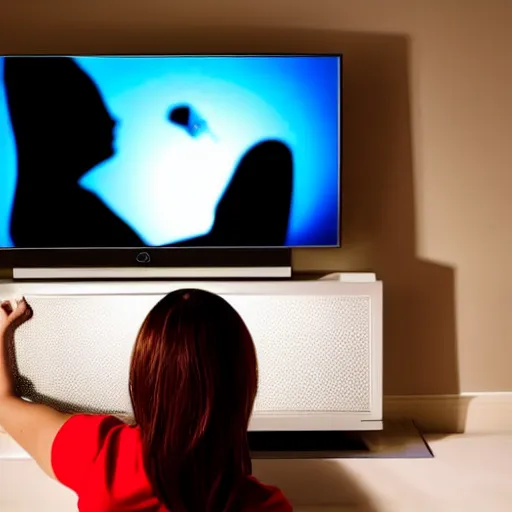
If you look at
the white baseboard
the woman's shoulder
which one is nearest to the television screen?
the white baseboard

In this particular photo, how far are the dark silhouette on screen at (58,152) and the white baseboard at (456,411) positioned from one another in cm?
114

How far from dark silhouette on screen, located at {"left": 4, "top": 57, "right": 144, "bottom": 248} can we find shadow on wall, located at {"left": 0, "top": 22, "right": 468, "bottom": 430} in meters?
0.22

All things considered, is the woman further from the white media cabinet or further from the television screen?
the television screen

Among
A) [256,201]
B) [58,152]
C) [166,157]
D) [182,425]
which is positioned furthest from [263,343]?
[182,425]

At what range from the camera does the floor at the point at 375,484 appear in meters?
2.04

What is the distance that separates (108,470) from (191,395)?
0.69ft

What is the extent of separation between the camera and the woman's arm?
154 cm

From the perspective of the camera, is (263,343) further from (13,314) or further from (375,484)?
(13,314)

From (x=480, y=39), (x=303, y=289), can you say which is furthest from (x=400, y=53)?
(x=303, y=289)

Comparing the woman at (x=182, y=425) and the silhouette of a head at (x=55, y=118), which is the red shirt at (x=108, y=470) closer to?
the woman at (x=182, y=425)

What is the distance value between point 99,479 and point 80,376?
1.06 meters

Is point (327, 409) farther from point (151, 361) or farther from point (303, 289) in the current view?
point (151, 361)

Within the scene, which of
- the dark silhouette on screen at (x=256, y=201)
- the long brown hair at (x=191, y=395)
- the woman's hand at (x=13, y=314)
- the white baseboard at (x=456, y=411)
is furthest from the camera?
the white baseboard at (x=456, y=411)

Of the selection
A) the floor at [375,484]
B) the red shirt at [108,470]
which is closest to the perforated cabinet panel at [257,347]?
the floor at [375,484]
